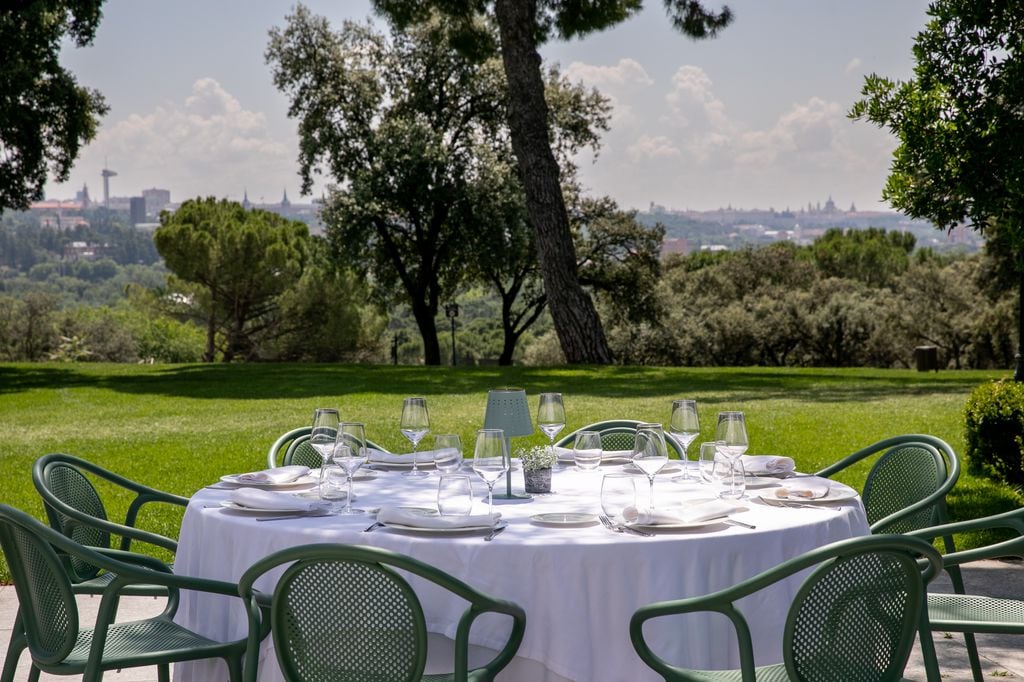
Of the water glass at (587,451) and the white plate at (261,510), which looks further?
the water glass at (587,451)

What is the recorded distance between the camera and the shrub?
25.9ft

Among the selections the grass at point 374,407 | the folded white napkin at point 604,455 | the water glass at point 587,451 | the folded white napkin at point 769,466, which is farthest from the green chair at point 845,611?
the grass at point 374,407

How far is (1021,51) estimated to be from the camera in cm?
754

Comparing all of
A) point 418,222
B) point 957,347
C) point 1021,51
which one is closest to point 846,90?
point 957,347

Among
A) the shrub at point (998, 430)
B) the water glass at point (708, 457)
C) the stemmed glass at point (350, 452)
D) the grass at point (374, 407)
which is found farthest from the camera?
the grass at point (374, 407)

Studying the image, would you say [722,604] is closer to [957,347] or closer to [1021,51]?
[1021,51]

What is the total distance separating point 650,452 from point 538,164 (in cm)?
1495

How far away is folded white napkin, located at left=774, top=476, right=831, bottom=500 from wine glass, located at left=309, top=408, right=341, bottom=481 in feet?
4.80

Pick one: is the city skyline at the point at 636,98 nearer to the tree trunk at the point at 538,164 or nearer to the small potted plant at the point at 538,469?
the tree trunk at the point at 538,164

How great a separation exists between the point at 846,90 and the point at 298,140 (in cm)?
10331

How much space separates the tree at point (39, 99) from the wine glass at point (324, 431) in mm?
17712

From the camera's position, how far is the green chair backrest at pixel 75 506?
396 cm

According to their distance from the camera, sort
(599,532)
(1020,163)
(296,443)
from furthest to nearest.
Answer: (1020,163)
(296,443)
(599,532)

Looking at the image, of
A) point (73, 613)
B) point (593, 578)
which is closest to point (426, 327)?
point (73, 613)
